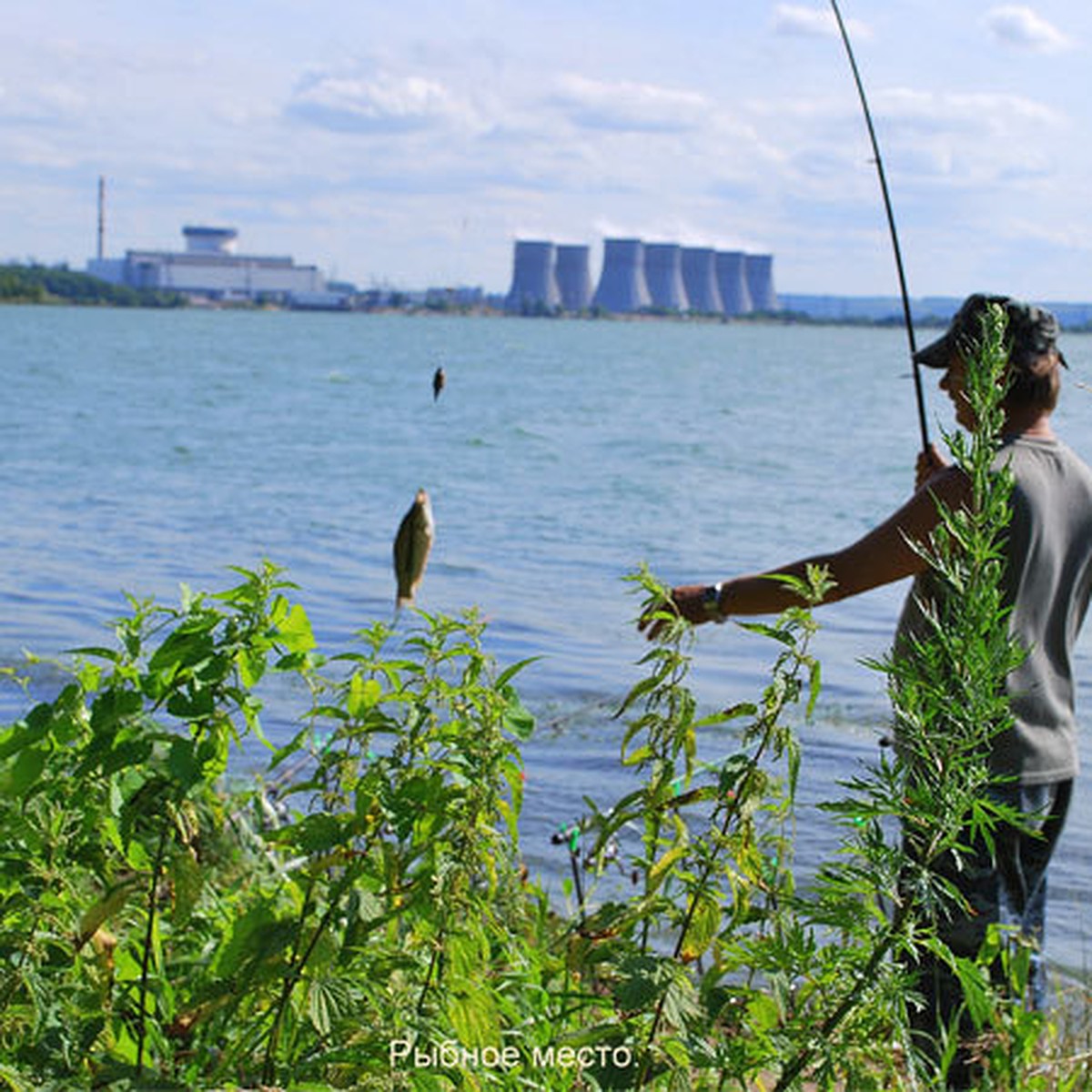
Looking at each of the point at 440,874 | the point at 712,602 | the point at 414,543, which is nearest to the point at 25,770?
the point at 440,874

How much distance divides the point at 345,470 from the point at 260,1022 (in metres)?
26.6

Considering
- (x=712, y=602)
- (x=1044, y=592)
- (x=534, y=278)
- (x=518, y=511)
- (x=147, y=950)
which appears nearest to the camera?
(x=147, y=950)

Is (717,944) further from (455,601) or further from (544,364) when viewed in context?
(544,364)

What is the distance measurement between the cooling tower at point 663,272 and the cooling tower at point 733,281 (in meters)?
5.68

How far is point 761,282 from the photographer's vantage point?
160500mm

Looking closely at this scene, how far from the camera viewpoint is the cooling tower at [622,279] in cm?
13862

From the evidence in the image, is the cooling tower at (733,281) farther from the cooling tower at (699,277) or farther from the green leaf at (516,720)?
the green leaf at (516,720)

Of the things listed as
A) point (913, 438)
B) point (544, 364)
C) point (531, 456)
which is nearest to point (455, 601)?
point (531, 456)

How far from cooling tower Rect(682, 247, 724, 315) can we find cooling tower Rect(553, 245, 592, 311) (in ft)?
61.6

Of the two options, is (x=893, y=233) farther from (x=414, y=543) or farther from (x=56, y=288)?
(x=56, y=288)

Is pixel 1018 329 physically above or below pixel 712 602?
above

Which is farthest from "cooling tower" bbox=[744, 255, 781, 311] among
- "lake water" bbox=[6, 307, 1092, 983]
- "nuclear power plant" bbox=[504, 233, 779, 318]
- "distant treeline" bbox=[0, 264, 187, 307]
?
"lake water" bbox=[6, 307, 1092, 983]

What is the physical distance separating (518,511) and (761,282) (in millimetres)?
140894

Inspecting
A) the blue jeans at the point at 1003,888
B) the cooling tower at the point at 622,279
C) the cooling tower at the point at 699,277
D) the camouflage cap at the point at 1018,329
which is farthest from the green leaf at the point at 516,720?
the cooling tower at the point at 699,277
